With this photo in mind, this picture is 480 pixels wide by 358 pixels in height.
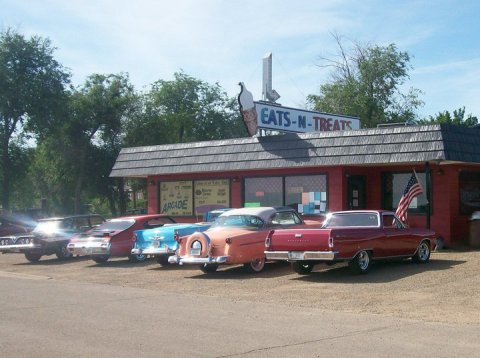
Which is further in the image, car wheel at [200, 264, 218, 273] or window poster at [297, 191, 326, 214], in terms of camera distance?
window poster at [297, 191, 326, 214]

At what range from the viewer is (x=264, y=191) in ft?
76.7

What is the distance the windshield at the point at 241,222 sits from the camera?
16.5 m

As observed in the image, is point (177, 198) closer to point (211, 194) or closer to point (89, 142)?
point (211, 194)

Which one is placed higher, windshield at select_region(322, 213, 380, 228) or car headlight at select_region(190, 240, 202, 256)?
windshield at select_region(322, 213, 380, 228)

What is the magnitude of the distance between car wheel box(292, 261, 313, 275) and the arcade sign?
8.48 m

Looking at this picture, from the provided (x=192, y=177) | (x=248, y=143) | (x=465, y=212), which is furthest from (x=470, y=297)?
(x=192, y=177)

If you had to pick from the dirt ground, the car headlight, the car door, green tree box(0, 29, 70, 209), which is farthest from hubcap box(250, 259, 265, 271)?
green tree box(0, 29, 70, 209)

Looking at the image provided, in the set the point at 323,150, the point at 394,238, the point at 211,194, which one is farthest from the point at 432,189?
the point at 211,194

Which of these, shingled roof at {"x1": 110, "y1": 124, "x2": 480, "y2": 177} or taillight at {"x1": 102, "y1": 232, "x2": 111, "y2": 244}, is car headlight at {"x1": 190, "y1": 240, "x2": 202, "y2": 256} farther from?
shingled roof at {"x1": 110, "y1": 124, "x2": 480, "y2": 177}

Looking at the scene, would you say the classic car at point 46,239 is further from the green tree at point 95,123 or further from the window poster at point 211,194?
the green tree at point 95,123

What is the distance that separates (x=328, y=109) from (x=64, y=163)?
782 inches

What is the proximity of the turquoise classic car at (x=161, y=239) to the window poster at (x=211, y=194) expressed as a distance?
6004 mm

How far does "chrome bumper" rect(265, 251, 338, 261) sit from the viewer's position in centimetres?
1408

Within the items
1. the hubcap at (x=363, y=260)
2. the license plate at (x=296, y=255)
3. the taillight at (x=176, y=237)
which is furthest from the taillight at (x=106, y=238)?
the hubcap at (x=363, y=260)
